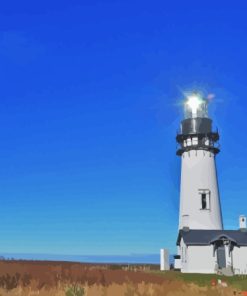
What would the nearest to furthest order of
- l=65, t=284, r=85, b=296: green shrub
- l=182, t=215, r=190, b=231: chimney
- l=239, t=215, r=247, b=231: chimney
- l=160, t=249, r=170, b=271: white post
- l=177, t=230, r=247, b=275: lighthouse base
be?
1. l=65, t=284, r=85, b=296: green shrub
2. l=177, t=230, r=247, b=275: lighthouse base
3. l=182, t=215, r=190, b=231: chimney
4. l=160, t=249, r=170, b=271: white post
5. l=239, t=215, r=247, b=231: chimney

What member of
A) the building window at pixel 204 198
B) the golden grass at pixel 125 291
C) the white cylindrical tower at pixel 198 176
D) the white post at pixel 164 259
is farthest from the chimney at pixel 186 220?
the golden grass at pixel 125 291

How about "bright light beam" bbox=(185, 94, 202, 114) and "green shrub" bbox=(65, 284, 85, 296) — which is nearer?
"green shrub" bbox=(65, 284, 85, 296)

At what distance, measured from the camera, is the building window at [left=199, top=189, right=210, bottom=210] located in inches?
1976

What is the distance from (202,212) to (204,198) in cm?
159

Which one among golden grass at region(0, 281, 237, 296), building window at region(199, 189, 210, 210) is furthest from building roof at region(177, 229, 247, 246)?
golden grass at region(0, 281, 237, 296)

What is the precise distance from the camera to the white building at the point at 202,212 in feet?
154

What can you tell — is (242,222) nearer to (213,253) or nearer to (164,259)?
(213,253)

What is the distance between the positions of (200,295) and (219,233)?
44.3 metres

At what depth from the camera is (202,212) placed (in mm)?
50031

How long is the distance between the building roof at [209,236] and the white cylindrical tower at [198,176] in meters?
0.94

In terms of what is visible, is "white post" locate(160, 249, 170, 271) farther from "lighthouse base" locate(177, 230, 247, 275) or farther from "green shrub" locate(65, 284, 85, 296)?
"green shrub" locate(65, 284, 85, 296)

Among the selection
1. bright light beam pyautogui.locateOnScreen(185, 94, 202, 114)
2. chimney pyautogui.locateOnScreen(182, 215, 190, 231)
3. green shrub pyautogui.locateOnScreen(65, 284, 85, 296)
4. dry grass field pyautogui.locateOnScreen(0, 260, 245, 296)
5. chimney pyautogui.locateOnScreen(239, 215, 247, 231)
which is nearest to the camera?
green shrub pyautogui.locateOnScreen(65, 284, 85, 296)

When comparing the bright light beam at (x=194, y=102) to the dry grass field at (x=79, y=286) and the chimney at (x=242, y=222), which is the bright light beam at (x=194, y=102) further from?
the dry grass field at (x=79, y=286)

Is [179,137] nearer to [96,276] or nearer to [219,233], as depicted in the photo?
[219,233]
